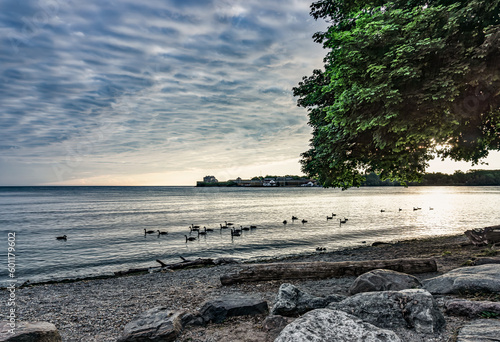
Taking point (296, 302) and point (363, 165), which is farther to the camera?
point (363, 165)

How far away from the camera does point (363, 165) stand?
17234mm

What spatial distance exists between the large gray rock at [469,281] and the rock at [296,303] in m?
2.89

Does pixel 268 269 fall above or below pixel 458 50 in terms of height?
below

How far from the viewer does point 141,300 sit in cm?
928

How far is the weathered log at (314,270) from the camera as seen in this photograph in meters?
9.58

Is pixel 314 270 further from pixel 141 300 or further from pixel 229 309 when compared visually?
pixel 141 300

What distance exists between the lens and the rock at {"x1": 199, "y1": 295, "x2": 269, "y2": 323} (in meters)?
6.50

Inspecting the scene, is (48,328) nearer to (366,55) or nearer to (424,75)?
(366,55)

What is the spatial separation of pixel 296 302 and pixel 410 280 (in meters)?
3.20

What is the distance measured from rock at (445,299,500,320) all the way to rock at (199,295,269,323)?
3936mm

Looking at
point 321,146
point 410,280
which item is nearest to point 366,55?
point 321,146

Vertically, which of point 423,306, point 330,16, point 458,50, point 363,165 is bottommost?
point 423,306

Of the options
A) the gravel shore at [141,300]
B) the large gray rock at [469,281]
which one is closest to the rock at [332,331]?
the gravel shore at [141,300]

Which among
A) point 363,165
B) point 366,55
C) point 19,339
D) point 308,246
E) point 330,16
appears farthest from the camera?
point 308,246
